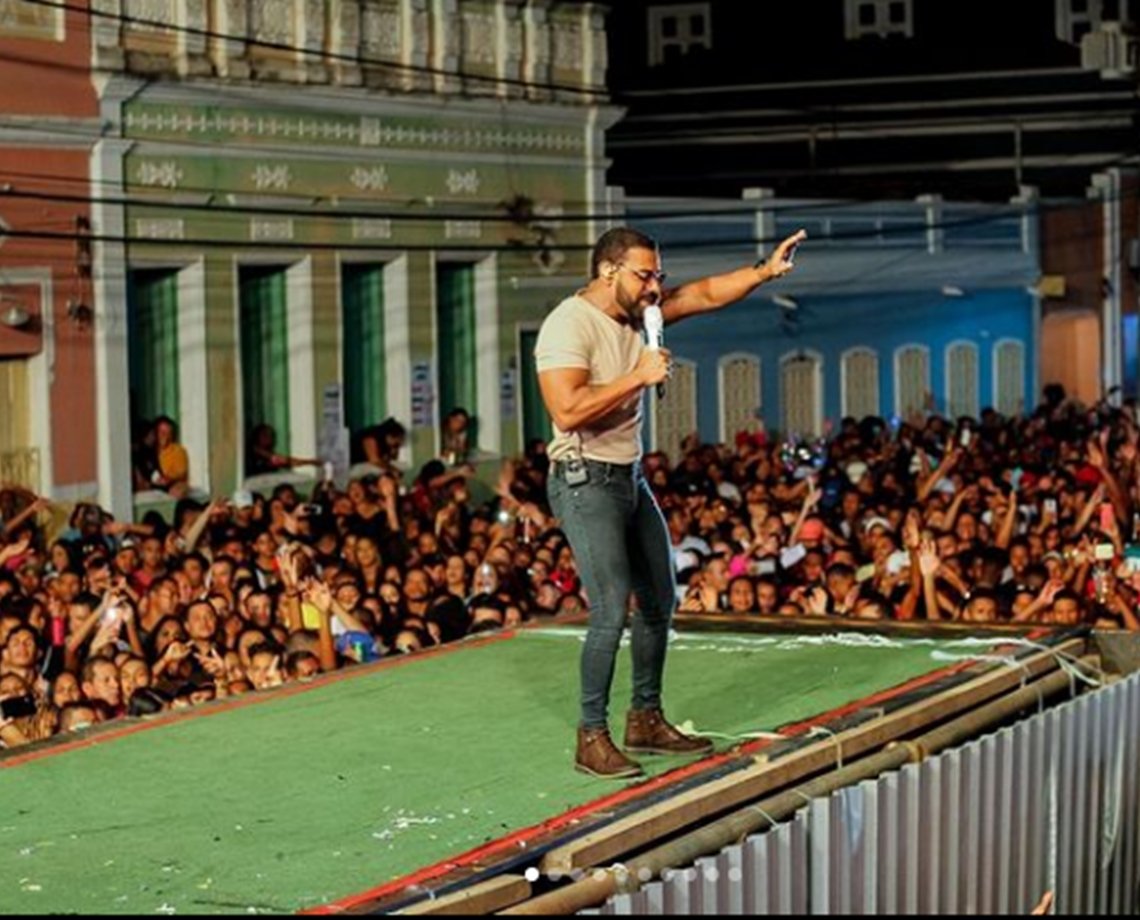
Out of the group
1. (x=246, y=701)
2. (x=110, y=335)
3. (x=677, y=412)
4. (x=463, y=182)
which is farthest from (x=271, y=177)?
(x=246, y=701)

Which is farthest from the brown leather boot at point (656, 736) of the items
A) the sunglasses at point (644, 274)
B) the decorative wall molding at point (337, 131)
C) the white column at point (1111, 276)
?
the white column at point (1111, 276)

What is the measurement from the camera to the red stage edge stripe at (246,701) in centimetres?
1056

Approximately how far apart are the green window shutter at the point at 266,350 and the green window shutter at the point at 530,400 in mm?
4298

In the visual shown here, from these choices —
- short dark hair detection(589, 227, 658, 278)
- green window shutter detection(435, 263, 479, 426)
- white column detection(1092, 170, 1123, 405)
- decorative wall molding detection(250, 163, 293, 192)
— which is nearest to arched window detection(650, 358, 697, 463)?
green window shutter detection(435, 263, 479, 426)

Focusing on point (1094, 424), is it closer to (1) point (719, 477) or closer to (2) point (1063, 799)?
(1) point (719, 477)

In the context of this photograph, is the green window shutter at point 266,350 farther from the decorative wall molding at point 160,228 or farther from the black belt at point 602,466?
the black belt at point 602,466

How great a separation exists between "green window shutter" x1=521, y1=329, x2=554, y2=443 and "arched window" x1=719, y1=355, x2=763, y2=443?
3629 mm

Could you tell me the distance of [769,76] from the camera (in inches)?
1871

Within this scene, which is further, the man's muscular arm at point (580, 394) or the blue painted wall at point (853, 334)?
the blue painted wall at point (853, 334)

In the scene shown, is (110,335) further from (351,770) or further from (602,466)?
(602,466)

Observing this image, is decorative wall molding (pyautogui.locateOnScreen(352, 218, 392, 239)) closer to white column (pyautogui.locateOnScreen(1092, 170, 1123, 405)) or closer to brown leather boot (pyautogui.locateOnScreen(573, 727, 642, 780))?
brown leather boot (pyautogui.locateOnScreen(573, 727, 642, 780))

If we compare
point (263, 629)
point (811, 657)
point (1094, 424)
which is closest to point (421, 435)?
point (1094, 424)

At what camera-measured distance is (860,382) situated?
1534 inches

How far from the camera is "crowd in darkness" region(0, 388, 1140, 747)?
15180 millimetres
